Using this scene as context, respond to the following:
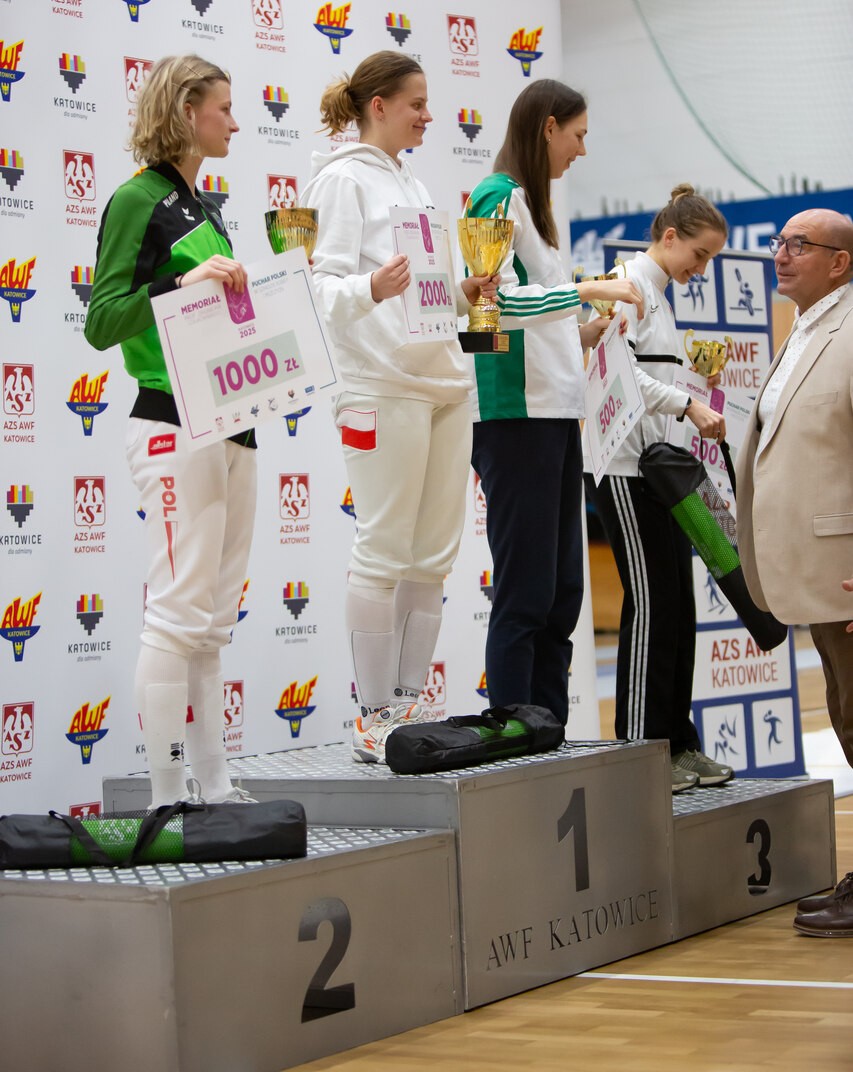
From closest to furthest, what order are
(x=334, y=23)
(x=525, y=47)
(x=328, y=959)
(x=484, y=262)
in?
1. (x=328, y=959)
2. (x=484, y=262)
3. (x=334, y=23)
4. (x=525, y=47)

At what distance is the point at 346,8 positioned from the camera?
4.52 meters

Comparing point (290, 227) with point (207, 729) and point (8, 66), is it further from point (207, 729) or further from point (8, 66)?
point (8, 66)

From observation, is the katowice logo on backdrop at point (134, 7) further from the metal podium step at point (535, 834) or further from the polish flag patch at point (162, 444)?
the metal podium step at point (535, 834)

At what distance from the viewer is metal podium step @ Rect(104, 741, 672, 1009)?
9.02 ft

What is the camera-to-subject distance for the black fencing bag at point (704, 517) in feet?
11.7

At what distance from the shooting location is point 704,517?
3.61m

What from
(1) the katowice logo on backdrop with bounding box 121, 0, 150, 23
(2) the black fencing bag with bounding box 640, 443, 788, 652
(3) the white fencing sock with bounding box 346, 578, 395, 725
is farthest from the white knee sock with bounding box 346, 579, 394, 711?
(1) the katowice logo on backdrop with bounding box 121, 0, 150, 23

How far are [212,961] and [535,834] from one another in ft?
2.73

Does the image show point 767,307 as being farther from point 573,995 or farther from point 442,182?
point 573,995

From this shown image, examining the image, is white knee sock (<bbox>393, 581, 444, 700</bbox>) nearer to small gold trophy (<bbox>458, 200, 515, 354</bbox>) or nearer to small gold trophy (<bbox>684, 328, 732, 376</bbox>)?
small gold trophy (<bbox>458, 200, 515, 354</bbox>)

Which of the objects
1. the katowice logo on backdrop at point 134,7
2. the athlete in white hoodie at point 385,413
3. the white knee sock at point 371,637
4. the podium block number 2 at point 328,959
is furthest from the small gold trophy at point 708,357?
the podium block number 2 at point 328,959

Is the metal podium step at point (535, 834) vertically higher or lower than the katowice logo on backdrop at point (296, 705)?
lower

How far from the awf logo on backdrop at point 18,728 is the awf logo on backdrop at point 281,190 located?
158cm

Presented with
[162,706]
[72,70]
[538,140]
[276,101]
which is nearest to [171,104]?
[538,140]
